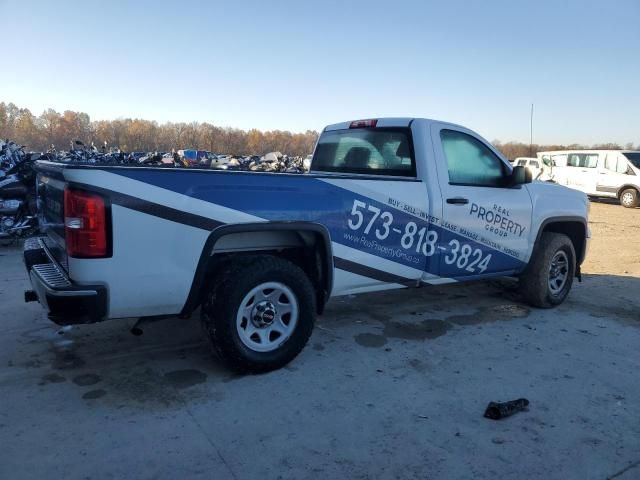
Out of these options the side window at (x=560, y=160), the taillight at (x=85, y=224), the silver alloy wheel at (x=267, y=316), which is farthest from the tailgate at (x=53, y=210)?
the side window at (x=560, y=160)

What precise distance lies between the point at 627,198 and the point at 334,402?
19470mm

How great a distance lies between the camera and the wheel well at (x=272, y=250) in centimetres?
341

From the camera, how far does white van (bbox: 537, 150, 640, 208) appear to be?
1877 cm

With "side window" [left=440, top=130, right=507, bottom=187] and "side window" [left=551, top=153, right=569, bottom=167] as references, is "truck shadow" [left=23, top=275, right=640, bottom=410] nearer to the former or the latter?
"side window" [left=440, top=130, right=507, bottom=187]

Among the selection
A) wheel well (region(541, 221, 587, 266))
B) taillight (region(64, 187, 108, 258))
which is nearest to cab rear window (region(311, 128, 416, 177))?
wheel well (region(541, 221, 587, 266))

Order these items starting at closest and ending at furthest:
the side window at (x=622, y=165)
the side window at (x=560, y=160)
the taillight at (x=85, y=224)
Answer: the taillight at (x=85, y=224)
the side window at (x=622, y=165)
the side window at (x=560, y=160)

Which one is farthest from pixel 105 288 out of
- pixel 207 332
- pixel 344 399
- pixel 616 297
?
pixel 616 297

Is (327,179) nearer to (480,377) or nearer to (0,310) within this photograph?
(480,377)

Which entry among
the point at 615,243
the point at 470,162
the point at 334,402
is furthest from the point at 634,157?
the point at 334,402

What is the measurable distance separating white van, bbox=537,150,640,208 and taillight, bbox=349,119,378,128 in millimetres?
17302

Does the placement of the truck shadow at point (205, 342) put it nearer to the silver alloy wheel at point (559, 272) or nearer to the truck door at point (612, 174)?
the silver alloy wheel at point (559, 272)

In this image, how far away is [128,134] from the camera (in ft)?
313

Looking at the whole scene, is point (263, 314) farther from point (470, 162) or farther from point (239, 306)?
point (470, 162)

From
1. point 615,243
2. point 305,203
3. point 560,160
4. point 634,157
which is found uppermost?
point 634,157
